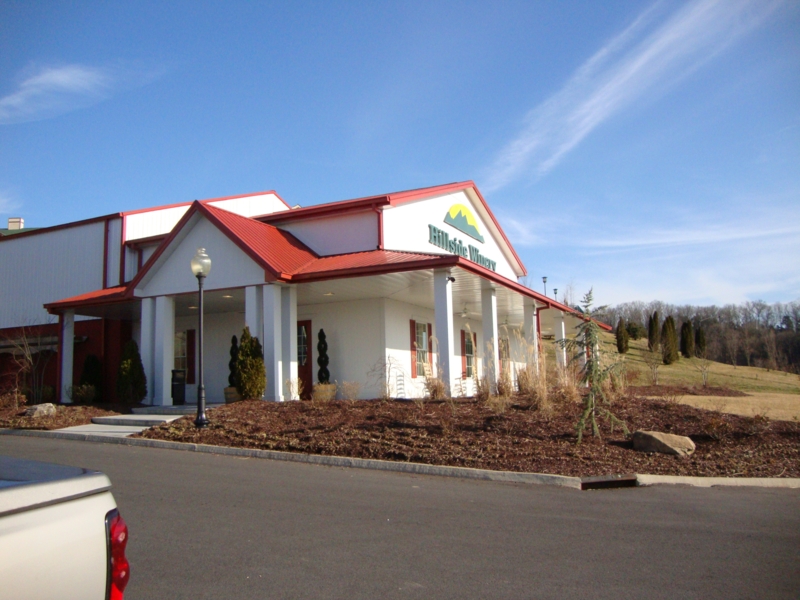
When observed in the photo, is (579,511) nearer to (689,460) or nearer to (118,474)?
(689,460)

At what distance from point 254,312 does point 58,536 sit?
1309 centimetres

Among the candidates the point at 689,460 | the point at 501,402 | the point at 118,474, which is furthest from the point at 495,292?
the point at 118,474

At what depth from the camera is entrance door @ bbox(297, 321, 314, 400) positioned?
17766 millimetres

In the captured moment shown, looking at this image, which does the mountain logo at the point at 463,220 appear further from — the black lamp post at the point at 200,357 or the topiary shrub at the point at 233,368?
the black lamp post at the point at 200,357

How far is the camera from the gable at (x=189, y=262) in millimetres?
15438

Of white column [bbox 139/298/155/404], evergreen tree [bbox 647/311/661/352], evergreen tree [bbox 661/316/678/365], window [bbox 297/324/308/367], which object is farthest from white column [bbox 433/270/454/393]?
evergreen tree [bbox 647/311/661/352]

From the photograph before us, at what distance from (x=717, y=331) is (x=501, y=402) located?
64169 mm

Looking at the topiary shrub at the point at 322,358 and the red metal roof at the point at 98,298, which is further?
the topiary shrub at the point at 322,358

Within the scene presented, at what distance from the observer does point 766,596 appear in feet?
14.5

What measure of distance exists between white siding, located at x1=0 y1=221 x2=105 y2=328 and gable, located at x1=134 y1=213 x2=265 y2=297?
5732 millimetres

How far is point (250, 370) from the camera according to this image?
14586 mm

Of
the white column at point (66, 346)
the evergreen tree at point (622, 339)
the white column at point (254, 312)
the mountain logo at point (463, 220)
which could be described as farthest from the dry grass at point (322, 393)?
the evergreen tree at point (622, 339)

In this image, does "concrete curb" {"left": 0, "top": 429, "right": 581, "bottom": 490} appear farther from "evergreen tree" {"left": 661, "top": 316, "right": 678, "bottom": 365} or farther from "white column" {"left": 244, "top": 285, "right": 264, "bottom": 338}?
"evergreen tree" {"left": 661, "top": 316, "right": 678, "bottom": 365}

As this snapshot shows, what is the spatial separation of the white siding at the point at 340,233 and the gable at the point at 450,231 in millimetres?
413
